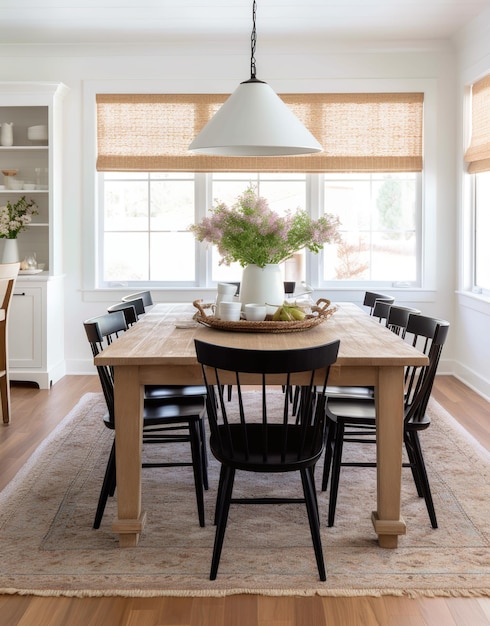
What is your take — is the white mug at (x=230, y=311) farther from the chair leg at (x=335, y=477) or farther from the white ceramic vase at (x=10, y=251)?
the white ceramic vase at (x=10, y=251)

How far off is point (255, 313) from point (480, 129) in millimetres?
3234

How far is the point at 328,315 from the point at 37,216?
12.1 feet

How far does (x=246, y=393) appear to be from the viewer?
5.74 metres

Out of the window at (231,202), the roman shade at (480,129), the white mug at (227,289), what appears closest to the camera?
the white mug at (227,289)

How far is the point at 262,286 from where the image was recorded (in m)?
3.54

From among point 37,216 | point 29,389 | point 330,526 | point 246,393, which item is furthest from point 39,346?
point 330,526

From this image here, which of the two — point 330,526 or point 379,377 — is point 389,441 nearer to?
point 379,377

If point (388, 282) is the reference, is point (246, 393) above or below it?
below

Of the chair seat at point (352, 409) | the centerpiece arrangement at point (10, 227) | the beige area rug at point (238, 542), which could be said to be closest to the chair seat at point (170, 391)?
the beige area rug at point (238, 542)

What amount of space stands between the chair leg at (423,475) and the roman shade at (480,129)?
3090 mm

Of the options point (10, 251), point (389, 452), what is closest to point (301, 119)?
point (10, 251)

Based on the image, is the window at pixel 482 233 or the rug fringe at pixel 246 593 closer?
the rug fringe at pixel 246 593

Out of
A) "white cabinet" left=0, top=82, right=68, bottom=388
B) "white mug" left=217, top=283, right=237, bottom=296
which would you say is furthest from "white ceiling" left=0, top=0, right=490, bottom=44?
"white mug" left=217, top=283, right=237, bottom=296

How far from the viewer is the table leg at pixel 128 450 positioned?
109 inches
